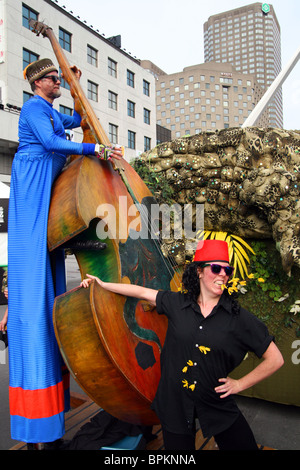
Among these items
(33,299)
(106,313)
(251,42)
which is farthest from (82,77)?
(251,42)

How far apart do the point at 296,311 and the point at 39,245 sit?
78.4 inches

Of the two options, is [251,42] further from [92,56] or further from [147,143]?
[92,56]

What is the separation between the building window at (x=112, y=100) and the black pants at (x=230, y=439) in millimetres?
21901

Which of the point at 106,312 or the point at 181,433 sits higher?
the point at 106,312

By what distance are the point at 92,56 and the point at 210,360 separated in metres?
21.9

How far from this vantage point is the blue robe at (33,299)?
1887 mm

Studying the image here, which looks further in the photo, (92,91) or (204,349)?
(92,91)

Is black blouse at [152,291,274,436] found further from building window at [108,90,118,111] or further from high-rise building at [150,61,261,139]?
high-rise building at [150,61,261,139]

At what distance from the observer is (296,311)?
282 cm

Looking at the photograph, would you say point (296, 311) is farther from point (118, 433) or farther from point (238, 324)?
point (118, 433)

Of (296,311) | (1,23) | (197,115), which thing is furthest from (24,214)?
(197,115)

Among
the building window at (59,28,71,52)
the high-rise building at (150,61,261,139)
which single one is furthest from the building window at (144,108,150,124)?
the high-rise building at (150,61,261,139)

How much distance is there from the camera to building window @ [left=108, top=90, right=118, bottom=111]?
71.3 feet

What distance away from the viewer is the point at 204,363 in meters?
1.67
